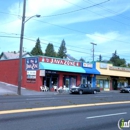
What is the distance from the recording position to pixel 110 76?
5472 centimetres

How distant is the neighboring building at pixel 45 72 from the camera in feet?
126

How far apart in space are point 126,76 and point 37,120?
50.2m

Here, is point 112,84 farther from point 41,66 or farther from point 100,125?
point 100,125

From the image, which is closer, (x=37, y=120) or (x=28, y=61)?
(x=37, y=120)

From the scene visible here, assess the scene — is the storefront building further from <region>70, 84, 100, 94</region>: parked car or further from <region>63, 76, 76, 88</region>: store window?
<region>70, 84, 100, 94</region>: parked car

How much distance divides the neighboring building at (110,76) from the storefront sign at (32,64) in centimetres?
1563

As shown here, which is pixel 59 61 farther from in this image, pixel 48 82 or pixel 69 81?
pixel 69 81

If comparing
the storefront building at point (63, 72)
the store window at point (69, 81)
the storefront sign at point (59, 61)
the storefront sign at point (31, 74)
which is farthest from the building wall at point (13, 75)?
the store window at point (69, 81)

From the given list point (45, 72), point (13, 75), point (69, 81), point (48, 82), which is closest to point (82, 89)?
point (45, 72)

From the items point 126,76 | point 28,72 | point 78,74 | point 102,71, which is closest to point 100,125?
point 28,72

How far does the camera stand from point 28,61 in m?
40.1

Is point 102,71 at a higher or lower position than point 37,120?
higher

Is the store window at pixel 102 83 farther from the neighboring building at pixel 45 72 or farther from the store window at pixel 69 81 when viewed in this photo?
the store window at pixel 69 81

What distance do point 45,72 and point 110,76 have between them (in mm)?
20188
